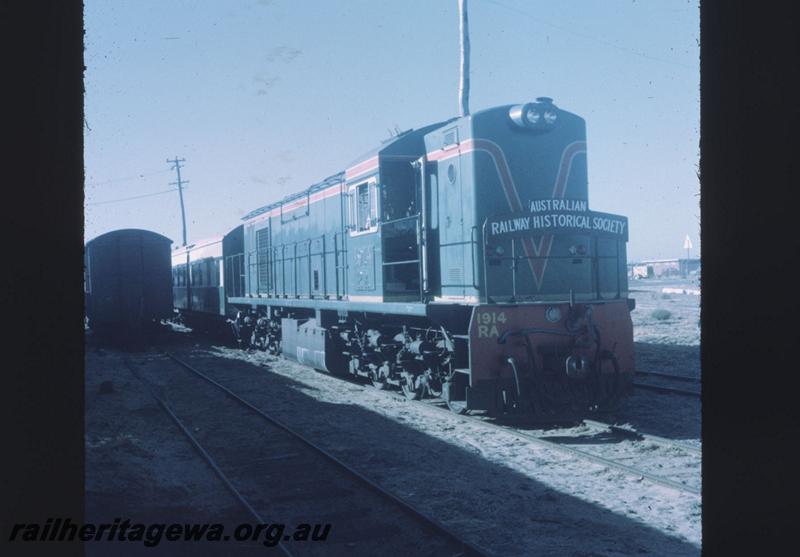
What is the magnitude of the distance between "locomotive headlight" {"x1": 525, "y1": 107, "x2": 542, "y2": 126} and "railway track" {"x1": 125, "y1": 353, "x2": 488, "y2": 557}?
518 cm

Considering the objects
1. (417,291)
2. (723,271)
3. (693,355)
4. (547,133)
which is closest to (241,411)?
(417,291)

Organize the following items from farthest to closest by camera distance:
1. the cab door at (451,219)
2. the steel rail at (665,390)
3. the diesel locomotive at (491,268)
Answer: the steel rail at (665,390), the cab door at (451,219), the diesel locomotive at (491,268)

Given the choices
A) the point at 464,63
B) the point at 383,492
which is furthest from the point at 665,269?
the point at 383,492

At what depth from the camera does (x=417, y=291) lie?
11141 mm

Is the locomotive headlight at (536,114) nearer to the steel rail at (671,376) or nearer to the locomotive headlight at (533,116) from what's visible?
the locomotive headlight at (533,116)

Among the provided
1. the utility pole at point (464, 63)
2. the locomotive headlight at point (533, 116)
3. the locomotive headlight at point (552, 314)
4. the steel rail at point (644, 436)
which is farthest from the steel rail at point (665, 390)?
the utility pole at point (464, 63)

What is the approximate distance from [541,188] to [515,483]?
4.76m

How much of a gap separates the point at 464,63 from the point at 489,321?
964cm

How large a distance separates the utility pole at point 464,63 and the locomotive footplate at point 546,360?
846cm

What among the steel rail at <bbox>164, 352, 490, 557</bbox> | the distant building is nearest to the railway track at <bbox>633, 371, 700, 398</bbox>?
the steel rail at <bbox>164, 352, 490, 557</bbox>

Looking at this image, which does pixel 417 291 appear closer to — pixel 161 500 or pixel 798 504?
pixel 161 500

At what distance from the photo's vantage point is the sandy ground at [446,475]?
17.3 ft

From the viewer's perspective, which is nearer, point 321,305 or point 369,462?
point 369,462

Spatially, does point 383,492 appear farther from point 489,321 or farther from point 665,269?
point 665,269
